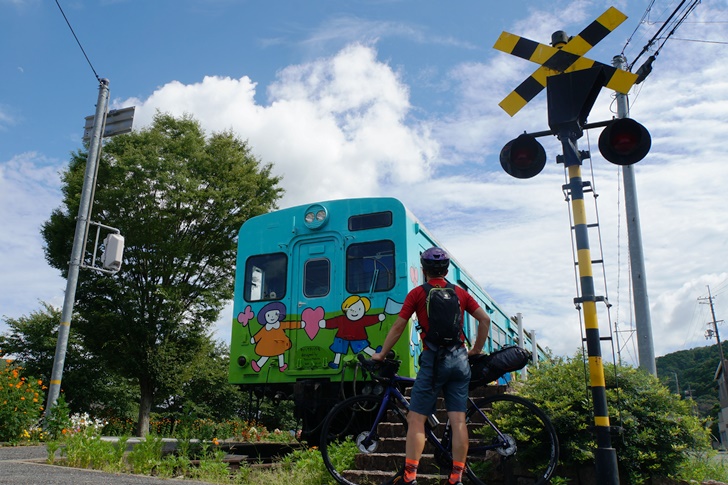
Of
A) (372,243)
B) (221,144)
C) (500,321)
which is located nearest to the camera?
Answer: (372,243)

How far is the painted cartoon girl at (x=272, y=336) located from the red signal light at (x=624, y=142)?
444cm

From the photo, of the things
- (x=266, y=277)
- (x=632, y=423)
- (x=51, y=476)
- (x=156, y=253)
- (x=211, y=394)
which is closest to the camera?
(x=632, y=423)

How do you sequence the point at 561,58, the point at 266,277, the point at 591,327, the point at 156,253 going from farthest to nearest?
the point at 156,253 < the point at 266,277 < the point at 561,58 < the point at 591,327

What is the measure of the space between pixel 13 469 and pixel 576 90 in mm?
6500

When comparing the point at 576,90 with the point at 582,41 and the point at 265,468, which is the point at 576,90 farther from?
the point at 265,468

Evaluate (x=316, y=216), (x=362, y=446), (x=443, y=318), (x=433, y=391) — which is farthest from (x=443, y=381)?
(x=316, y=216)

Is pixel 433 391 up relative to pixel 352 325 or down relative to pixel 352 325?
down

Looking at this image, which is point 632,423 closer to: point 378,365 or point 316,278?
point 378,365

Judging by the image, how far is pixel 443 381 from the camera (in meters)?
4.02

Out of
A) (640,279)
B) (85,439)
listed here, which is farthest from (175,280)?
(640,279)

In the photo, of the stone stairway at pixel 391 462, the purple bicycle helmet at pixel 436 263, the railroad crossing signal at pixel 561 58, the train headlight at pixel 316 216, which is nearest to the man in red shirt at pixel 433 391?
the purple bicycle helmet at pixel 436 263

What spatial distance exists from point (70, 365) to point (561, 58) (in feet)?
62.8

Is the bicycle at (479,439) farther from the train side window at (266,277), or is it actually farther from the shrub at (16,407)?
the shrub at (16,407)

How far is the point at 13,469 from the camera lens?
592 cm
